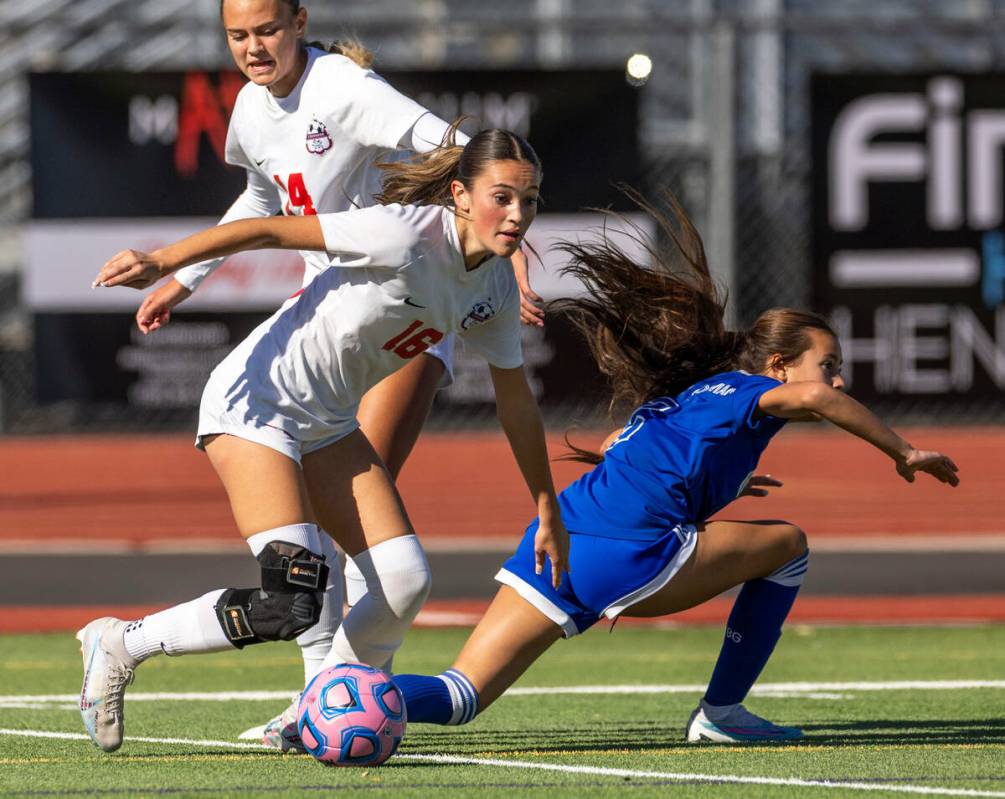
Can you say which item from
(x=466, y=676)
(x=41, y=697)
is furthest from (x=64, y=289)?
(x=466, y=676)

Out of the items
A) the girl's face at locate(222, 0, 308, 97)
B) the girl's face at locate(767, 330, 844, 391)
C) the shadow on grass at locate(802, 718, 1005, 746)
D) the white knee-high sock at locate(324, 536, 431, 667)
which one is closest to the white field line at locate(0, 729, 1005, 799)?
the white knee-high sock at locate(324, 536, 431, 667)

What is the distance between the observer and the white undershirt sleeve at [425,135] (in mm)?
5953

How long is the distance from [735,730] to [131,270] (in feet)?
8.08

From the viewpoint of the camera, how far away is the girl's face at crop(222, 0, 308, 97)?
19.3 feet

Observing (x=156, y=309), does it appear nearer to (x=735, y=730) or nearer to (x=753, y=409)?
(x=753, y=409)

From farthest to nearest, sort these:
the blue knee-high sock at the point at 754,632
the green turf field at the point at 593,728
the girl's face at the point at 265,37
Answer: the blue knee-high sock at the point at 754,632
the girl's face at the point at 265,37
the green turf field at the point at 593,728

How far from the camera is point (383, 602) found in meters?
5.55

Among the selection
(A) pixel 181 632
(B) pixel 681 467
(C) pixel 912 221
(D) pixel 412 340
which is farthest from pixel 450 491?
(A) pixel 181 632

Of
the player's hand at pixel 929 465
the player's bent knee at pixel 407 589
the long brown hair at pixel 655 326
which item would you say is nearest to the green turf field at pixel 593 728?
the player's bent knee at pixel 407 589

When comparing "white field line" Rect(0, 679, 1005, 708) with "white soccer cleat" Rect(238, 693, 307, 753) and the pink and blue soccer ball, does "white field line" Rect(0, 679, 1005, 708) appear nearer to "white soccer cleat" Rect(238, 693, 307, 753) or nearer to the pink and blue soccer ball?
"white soccer cleat" Rect(238, 693, 307, 753)

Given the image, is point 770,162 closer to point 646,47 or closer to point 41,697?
point 646,47

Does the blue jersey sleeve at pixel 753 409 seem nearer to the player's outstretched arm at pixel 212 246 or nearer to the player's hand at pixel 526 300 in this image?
the player's hand at pixel 526 300

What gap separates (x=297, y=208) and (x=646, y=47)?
10.6m

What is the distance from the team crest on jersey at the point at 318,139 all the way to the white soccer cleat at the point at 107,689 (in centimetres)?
169
